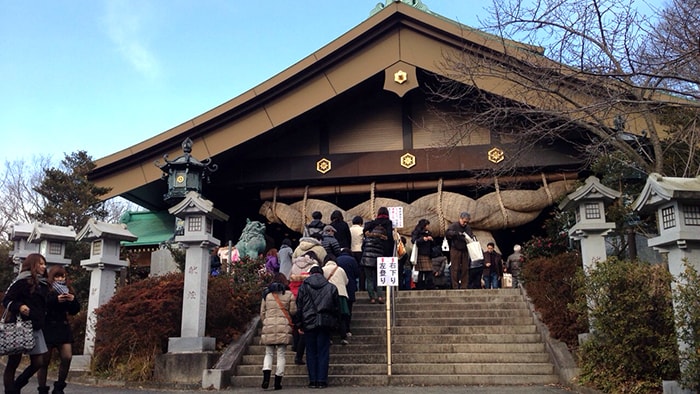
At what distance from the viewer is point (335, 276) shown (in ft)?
28.9

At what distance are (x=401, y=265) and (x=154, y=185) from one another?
7464 millimetres

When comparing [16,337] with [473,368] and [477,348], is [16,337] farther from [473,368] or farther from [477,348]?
[477,348]

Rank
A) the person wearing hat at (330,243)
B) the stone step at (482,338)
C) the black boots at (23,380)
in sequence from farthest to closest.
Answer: the person wearing hat at (330,243), the stone step at (482,338), the black boots at (23,380)

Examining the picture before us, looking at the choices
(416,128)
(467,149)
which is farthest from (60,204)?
(467,149)

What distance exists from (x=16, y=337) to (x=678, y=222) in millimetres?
6616

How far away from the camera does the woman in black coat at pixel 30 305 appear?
627 cm

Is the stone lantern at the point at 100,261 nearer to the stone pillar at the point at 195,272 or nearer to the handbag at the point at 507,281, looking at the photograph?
the stone pillar at the point at 195,272

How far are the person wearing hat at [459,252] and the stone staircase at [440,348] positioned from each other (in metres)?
0.84

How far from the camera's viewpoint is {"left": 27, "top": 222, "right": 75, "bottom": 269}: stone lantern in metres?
10.8

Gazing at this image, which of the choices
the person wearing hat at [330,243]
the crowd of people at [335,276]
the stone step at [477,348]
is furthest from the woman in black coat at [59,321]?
the stone step at [477,348]

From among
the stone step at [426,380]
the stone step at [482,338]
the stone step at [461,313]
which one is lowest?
the stone step at [426,380]

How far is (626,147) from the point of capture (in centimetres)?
1039

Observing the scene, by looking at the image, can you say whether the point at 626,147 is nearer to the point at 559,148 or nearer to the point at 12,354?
the point at 559,148

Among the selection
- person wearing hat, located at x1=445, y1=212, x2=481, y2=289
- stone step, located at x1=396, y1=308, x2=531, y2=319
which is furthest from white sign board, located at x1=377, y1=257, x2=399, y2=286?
person wearing hat, located at x1=445, y1=212, x2=481, y2=289
